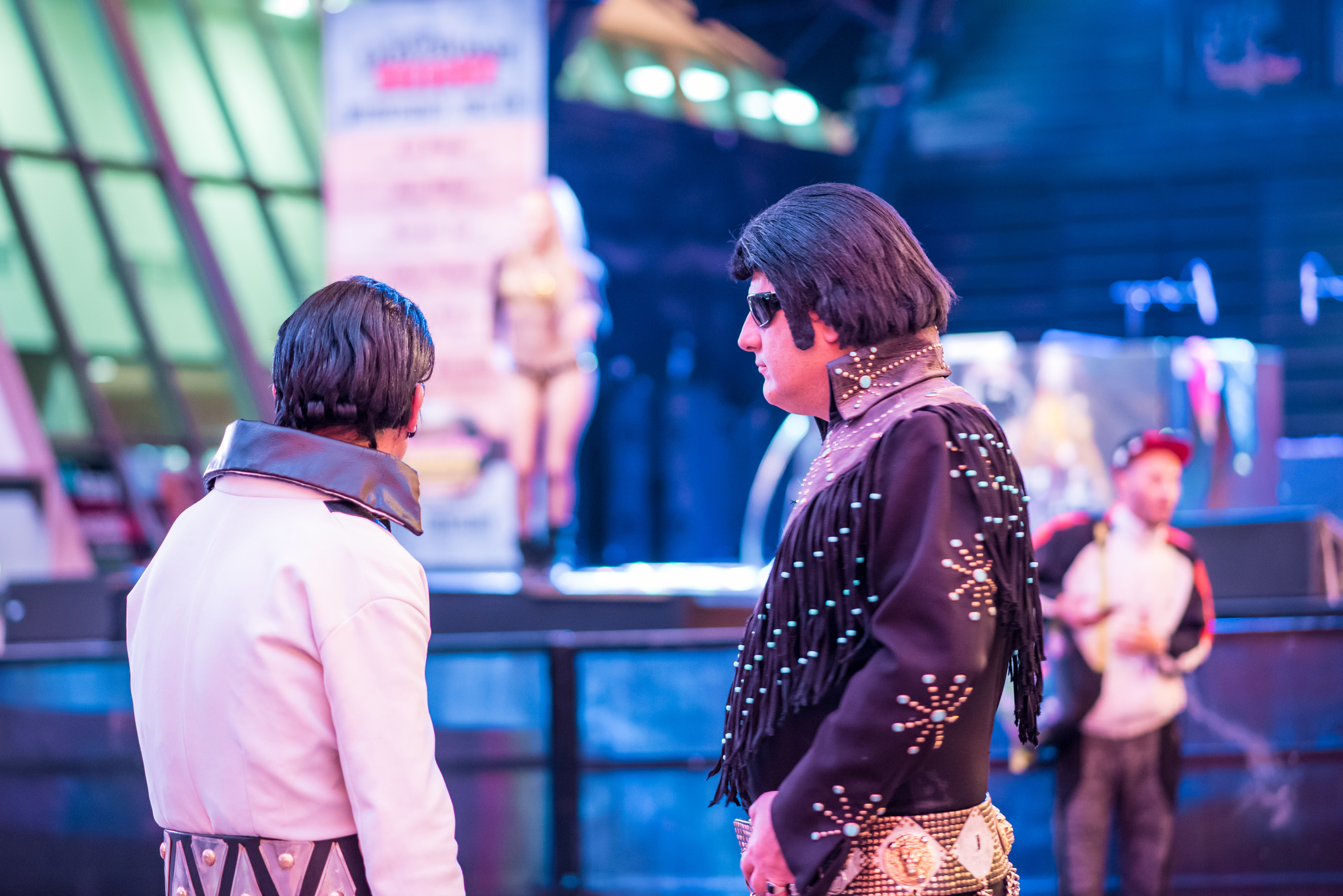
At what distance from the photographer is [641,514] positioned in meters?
10.7

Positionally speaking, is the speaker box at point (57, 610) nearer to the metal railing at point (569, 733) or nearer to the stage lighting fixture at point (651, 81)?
the metal railing at point (569, 733)

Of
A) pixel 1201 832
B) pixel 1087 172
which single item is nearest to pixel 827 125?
pixel 1087 172

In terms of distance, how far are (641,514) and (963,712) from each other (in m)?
9.38

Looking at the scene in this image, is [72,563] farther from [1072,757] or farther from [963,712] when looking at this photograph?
[963,712]

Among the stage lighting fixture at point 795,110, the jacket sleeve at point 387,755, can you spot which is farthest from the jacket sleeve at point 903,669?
the stage lighting fixture at point 795,110

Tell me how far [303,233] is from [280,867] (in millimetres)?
9887

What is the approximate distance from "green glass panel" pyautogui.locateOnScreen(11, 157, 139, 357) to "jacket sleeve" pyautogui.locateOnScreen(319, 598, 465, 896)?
27.6 feet

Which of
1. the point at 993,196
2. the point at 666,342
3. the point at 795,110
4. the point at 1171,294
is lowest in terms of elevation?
the point at 666,342

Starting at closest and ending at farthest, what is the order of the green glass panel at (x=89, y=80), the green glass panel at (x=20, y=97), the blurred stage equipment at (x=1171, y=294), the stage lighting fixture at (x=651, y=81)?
the green glass panel at (x=20, y=97) → the green glass panel at (x=89, y=80) → the blurred stage equipment at (x=1171, y=294) → the stage lighting fixture at (x=651, y=81)

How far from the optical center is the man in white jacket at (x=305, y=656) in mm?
1314

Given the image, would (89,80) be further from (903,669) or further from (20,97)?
(903,669)

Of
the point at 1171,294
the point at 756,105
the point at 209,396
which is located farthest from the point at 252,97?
the point at 1171,294

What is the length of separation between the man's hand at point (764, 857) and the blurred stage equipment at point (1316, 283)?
9731mm

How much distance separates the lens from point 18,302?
8609mm
